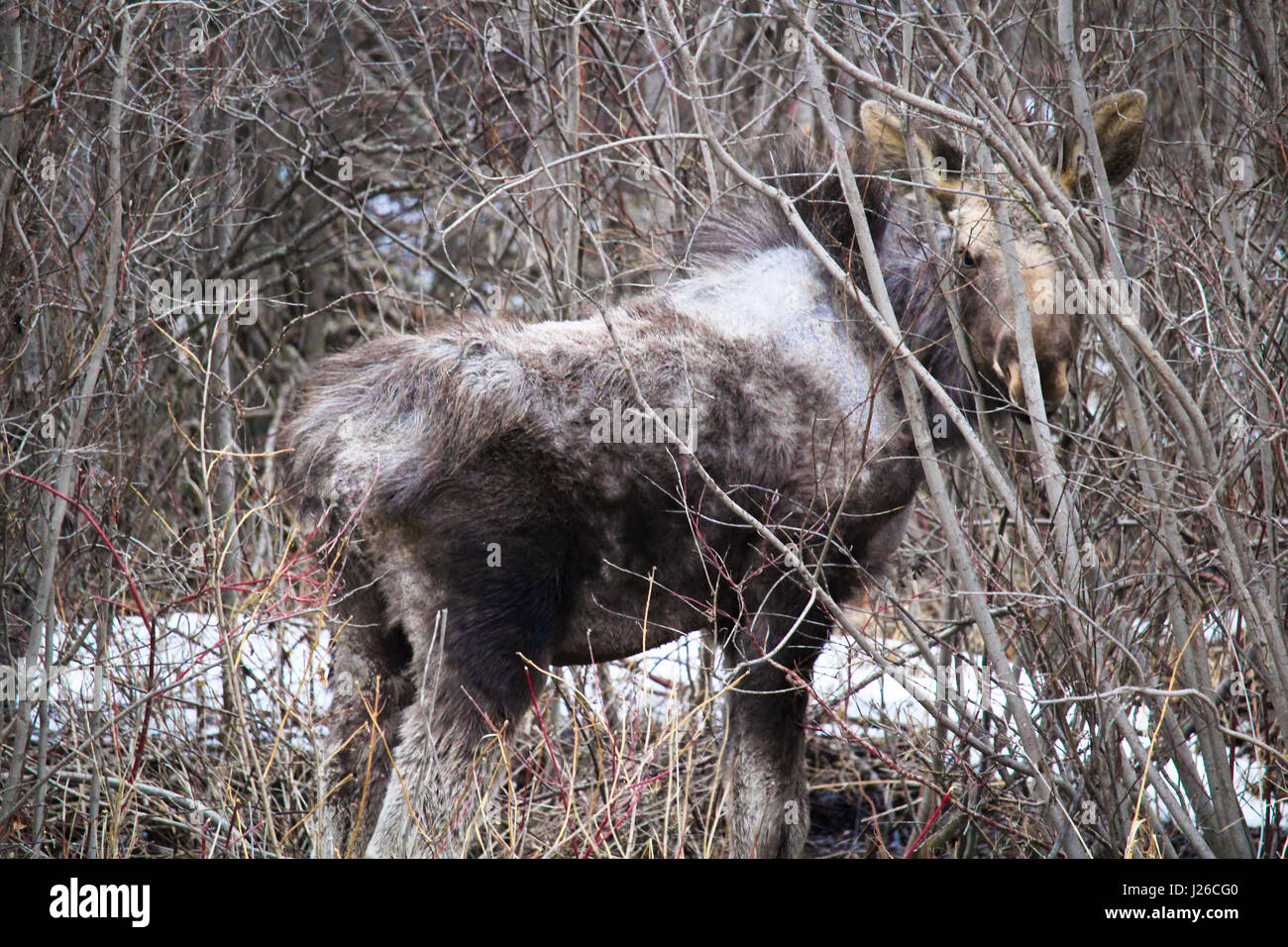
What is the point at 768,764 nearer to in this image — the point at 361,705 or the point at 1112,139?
the point at 361,705

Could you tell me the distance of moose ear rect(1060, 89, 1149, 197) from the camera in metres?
4.60

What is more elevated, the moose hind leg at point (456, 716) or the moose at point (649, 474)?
the moose at point (649, 474)

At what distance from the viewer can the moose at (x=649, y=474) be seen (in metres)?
4.25

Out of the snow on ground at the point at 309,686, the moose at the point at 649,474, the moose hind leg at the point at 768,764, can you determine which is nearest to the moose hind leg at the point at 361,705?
the moose at the point at 649,474

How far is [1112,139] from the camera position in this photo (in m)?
4.72

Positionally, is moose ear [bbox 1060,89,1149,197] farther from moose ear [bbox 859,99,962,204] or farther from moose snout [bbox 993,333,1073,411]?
moose snout [bbox 993,333,1073,411]

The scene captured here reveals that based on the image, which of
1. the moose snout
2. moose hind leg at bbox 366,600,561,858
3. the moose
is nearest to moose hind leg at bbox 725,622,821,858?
the moose

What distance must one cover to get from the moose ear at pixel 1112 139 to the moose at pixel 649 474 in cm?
1

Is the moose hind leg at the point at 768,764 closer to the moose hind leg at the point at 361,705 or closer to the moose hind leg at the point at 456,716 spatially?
the moose hind leg at the point at 456,716

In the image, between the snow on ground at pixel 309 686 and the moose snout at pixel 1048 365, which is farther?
the moose snout at pixel 1048 365

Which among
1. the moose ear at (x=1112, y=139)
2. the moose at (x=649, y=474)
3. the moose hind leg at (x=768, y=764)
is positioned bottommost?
the moose hind leg at (x=768, y=764)
